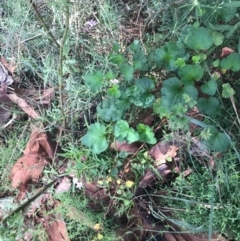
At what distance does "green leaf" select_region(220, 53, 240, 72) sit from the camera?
134 centimetres

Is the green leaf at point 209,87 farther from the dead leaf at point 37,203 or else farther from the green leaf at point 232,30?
the dead leaf at point 37,203

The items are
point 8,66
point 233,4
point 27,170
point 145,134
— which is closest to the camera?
point 233,4

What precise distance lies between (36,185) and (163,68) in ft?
1.93

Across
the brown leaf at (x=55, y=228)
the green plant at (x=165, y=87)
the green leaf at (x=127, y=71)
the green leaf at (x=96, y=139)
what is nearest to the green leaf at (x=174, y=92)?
the green plant at (x=165, y=87)

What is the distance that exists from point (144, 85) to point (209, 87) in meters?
0.20

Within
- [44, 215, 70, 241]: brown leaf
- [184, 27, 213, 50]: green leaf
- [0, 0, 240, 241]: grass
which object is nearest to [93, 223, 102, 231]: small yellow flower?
[0, 0, 240, 241]: grass

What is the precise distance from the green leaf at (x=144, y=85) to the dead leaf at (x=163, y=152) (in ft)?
0.59

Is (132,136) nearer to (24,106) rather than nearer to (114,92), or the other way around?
(114,92)

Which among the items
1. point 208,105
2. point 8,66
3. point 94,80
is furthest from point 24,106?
point 208,105

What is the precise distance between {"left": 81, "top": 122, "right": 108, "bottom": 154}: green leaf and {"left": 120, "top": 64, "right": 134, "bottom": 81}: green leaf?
18 cm

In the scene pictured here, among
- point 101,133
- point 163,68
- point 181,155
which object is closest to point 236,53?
point 163,68

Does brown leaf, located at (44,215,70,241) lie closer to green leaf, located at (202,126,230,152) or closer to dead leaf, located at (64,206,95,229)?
dead leaf, located at (64,206,95,229)

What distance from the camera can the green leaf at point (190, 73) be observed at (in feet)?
4.39

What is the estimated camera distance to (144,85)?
4.56 feet
